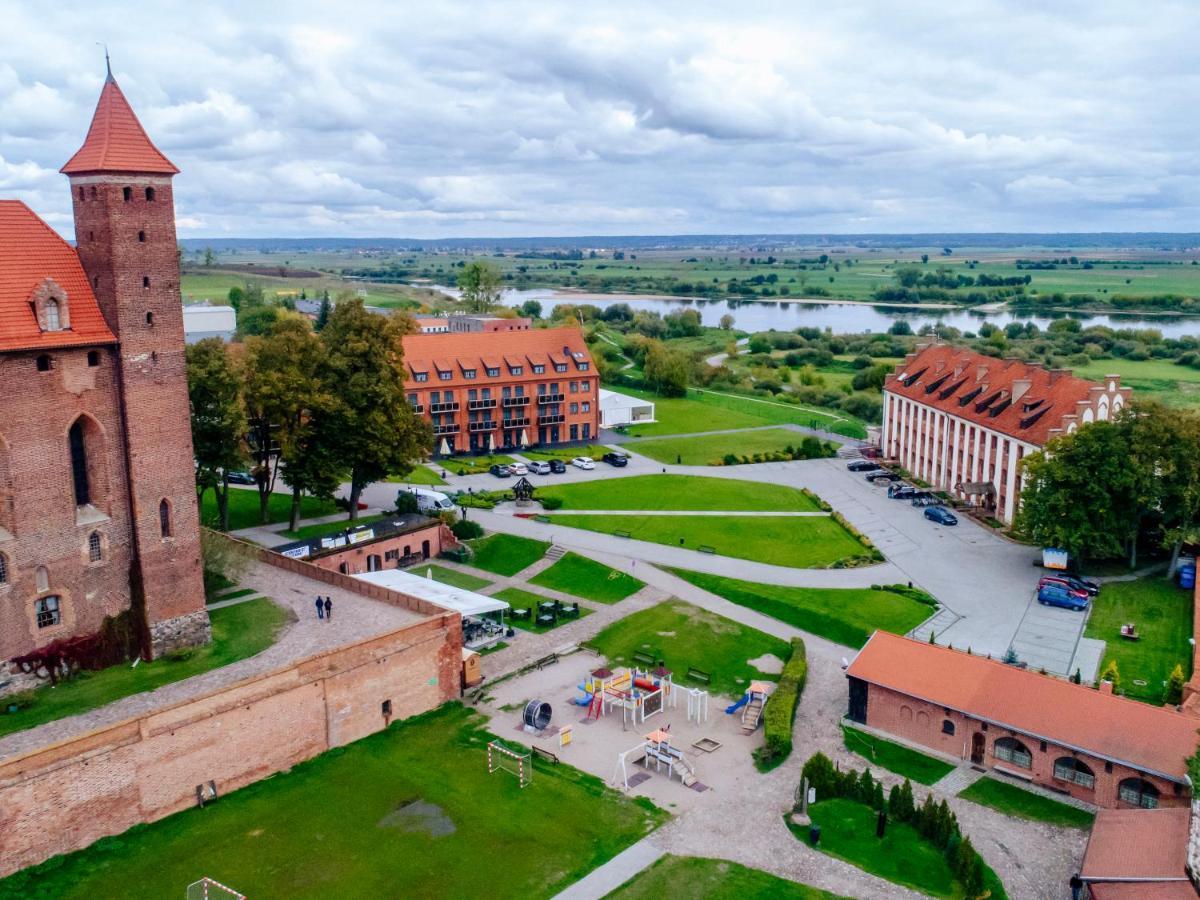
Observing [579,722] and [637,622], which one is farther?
[637,622]

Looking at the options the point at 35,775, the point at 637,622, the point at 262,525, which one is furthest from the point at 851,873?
the point at 262,525

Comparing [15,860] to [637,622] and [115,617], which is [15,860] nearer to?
[115,617]

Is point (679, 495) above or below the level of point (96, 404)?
below

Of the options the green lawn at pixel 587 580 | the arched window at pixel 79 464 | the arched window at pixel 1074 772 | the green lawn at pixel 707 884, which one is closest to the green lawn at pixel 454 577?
the green lawn at pixel 587 580

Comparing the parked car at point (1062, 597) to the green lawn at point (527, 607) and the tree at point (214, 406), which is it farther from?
the tree at point (214, 406)

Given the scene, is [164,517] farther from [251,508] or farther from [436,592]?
[251,508]

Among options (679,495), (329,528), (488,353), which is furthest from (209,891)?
(488,353)

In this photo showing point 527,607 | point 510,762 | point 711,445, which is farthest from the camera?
point 711,445
